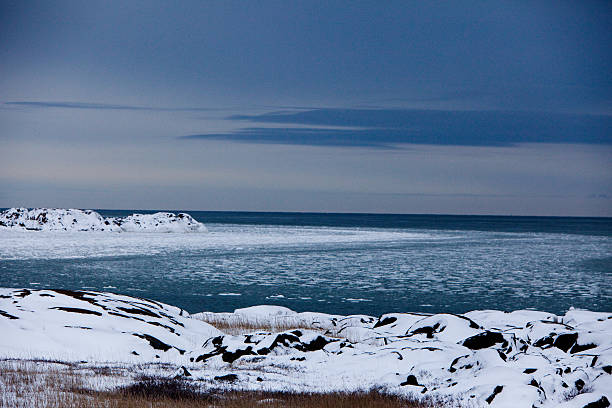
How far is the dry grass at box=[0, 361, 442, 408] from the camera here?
8988 mm

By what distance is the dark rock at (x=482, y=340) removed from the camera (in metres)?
13.8

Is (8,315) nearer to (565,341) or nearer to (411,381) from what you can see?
(411,381)

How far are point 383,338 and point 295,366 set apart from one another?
3.79m

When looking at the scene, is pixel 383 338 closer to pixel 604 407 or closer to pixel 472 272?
pixel 604 407

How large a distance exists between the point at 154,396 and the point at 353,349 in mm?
5038

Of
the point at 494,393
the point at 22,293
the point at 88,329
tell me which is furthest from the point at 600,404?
the point at 22,293

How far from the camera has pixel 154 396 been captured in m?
9.59

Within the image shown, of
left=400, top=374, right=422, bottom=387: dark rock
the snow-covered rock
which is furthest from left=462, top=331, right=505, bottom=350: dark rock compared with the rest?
the snow-covered rock

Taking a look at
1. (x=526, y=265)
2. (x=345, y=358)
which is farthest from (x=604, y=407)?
(x=526, y=265)

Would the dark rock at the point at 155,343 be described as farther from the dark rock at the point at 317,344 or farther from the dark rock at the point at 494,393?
the dark rock at the point at 494,393

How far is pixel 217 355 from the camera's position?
13.6m

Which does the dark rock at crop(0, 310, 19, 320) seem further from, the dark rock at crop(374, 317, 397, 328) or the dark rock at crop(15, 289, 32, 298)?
the dark rock at crop(374, 317, 397, 328)

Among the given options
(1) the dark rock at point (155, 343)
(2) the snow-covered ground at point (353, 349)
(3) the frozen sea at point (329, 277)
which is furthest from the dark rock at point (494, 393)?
(3) the frozen sea at point (329, 277)

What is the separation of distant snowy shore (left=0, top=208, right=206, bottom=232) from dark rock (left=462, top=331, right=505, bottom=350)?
8192 centimetres
